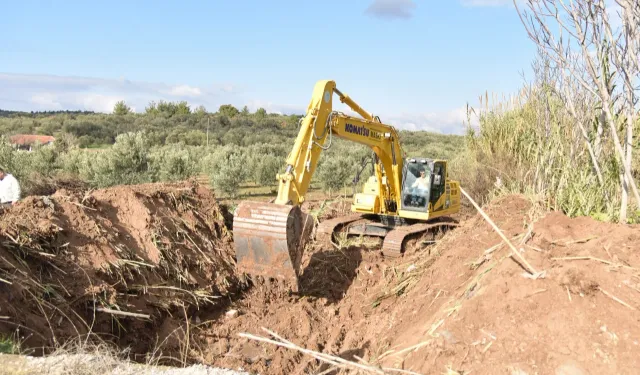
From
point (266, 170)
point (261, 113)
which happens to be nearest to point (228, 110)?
point (261, 113)

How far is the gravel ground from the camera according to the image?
3.96 m

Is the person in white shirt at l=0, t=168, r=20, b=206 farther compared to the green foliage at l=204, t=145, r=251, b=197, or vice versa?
the green foliage at l=204, t=145, r=251, b=197

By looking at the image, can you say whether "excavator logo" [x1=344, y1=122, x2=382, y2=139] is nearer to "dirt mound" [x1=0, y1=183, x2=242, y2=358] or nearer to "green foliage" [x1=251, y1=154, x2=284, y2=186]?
"dirt mound" [x1=0, y1=183, x2=242, y2=358]

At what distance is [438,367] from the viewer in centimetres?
425

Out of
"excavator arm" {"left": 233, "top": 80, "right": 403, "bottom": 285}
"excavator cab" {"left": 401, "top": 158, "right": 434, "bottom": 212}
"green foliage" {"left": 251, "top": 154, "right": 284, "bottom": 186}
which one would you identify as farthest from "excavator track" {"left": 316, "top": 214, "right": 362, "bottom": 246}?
"green foliage" {"left": 251, "top": 154, "right": 284, "bottom": 186}

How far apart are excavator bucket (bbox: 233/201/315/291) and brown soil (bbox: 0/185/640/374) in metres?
0.93

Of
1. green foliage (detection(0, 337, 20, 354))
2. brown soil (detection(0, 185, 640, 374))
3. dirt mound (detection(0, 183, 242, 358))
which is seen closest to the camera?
brown soil (detection(0, 185, 640, 374))

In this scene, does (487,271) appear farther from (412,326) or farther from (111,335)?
(111,335)

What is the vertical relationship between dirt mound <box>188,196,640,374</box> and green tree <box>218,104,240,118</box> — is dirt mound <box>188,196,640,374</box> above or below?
below

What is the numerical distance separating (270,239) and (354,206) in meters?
4.13

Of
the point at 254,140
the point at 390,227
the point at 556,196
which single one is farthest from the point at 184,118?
the point at 556,196

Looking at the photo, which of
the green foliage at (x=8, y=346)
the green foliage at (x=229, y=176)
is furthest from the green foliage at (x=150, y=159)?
the green foliage at (x=8, y=346)

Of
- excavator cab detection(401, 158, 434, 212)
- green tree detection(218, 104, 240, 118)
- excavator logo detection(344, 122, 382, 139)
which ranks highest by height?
green tree detection(218, 104, 240, 118)

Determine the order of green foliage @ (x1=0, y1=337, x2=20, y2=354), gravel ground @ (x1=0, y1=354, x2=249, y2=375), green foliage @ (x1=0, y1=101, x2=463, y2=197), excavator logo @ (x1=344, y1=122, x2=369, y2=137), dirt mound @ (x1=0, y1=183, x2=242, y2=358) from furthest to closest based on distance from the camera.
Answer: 1. green foliage @ (x1=0, y1=101, x2=463, y2=197)
2. excavator logo @ (x1=344, y1=122, x2=369, y2=137)
3. dirt mound @ (x1=0, y1=183, x2=242, y2=358)
4. green foliage @ (x1=0, y1=337, x2=20, y2=354)
5. gravel ground @ (x1=0, y1=354, x2=249, y2=375)
